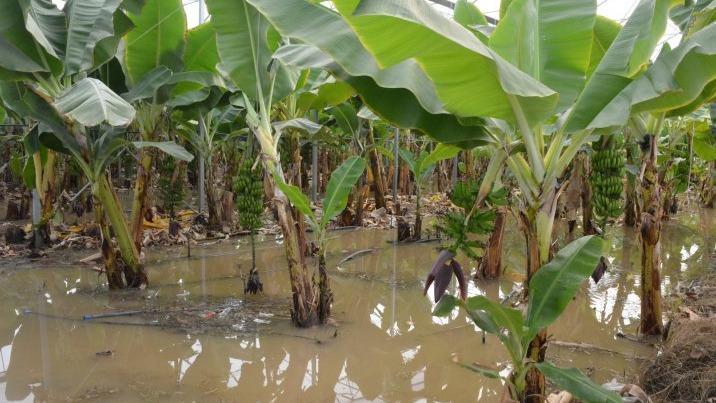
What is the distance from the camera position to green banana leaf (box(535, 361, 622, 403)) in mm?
1978

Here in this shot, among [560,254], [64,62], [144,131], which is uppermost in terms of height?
[64,62]

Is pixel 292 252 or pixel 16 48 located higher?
pixel 16 48

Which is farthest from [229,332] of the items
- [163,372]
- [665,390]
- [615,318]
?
[615,318]

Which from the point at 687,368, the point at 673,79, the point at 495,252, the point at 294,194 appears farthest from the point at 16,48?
the point at 687,368

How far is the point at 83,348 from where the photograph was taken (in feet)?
11.9

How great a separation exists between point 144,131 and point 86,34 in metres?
1.31

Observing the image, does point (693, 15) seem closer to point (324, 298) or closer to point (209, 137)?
point (324, 298)

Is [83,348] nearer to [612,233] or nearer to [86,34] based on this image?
[86,34]

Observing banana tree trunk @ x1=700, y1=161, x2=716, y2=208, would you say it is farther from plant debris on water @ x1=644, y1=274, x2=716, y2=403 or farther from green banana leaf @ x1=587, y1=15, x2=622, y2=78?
green banana leaf @ x1=587, y1=15, x2=622, y2=78

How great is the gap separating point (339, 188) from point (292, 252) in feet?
1.92

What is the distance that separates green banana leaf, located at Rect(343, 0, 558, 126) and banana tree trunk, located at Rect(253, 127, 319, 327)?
201 centimetres

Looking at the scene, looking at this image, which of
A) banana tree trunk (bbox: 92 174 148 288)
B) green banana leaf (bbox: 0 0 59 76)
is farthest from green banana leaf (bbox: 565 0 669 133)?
banana tree trunk (bbox: 92 174 148 288)

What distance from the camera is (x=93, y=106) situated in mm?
3344

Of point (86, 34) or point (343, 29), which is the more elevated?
point (86, 34)
